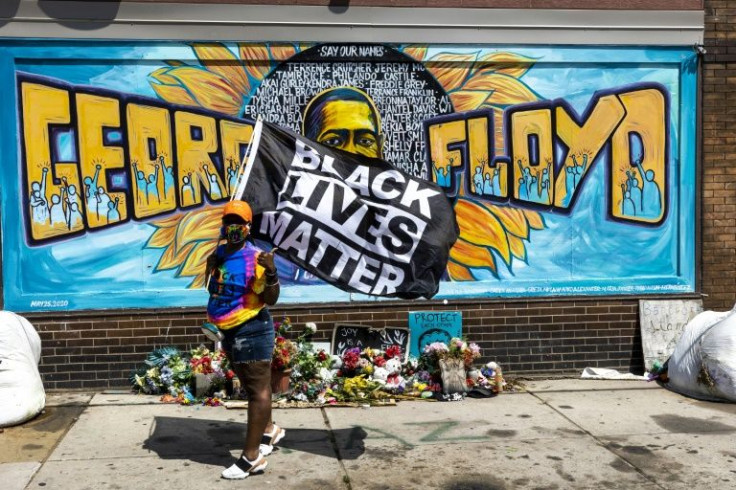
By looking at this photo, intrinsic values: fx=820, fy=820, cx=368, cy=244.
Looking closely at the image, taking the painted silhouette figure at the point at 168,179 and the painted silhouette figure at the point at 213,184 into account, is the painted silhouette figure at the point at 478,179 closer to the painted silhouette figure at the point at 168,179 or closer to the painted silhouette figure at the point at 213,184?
the painted silhouette figure at the point at 213,184

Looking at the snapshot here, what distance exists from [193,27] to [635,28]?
4275mm

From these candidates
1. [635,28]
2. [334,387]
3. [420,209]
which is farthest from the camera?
[635,28]

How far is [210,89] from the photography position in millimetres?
7594

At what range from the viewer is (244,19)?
298 inches

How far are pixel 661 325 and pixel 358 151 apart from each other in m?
3.50

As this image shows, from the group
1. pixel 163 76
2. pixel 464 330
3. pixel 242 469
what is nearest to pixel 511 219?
pixel 464 330

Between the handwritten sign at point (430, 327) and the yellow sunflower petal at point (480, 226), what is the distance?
2.50ft

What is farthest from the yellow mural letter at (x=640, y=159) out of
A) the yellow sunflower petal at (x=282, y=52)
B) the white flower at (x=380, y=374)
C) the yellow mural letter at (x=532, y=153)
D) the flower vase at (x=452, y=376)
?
the yellow sunflower petal at (x=282, y=52)

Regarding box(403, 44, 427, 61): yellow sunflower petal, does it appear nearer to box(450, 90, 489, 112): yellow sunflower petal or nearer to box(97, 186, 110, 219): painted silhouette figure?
box(450, 90, 489, 112): yellow sunflower petal

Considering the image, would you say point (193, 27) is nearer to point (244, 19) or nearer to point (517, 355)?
point (244, 19)

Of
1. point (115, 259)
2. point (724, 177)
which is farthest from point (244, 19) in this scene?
point (724, 177)

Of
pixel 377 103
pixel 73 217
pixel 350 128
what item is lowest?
pixel 73 217

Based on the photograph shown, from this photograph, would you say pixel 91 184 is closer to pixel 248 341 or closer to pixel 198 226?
pixel 198 226

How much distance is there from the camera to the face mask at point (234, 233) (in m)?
5.34
